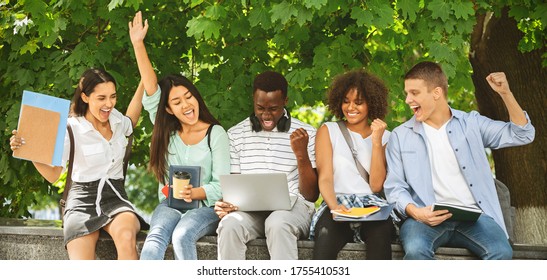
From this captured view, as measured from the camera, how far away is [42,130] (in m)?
5.88

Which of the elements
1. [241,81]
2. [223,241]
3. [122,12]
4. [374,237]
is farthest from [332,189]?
[122,12]

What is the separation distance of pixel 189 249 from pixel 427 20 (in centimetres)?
265

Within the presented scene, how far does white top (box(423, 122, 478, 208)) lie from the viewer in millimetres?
5695

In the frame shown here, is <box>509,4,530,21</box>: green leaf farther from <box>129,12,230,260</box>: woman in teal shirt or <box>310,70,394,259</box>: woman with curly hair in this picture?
<box>129,12,230,260</box>: woman in teal shirt

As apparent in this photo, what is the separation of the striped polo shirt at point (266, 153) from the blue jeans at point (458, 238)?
94 centimetres

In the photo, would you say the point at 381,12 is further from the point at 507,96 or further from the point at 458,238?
the point at 458,238

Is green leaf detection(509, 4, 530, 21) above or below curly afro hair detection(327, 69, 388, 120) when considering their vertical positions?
above

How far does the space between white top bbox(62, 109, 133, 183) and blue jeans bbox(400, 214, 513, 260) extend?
2069 millimetres

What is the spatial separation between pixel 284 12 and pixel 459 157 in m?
1.68

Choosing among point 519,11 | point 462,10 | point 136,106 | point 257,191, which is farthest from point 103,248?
point 519,11

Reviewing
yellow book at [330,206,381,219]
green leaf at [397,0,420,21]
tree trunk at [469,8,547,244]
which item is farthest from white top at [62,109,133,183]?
tree trunk at [469,8,547,244]

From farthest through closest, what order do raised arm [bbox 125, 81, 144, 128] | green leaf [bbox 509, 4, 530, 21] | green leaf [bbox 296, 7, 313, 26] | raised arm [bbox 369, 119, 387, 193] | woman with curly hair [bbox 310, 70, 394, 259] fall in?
green leaf [bbox 509, 4, 530, 21] < raised arm [bbox 125, 81, 144, 128] < green leaf [bbox 296, 7, 313, 26] < raised arm [bbox 369, 119, 387, 193] < woman with curly hair [bbox 310, 70, 394, 259]

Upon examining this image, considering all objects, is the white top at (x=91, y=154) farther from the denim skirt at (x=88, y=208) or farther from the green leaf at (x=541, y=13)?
the green leaf at (x=541, y=13)
